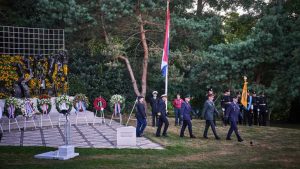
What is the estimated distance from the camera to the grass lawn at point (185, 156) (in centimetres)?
1201

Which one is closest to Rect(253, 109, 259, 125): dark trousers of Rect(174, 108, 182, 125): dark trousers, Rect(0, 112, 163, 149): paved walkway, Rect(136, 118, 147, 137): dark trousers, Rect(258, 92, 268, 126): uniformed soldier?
Rect(258, 92, 268, 126): uniformed soldier

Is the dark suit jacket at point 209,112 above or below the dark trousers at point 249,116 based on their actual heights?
above

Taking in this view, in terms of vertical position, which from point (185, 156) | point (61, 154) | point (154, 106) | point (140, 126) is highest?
point (154, 106)

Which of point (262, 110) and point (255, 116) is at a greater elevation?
point (262, 110)

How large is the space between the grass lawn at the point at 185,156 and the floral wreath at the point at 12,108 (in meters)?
4.32

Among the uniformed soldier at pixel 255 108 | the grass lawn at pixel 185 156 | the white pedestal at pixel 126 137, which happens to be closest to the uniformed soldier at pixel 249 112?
the uniformed soldier at pixel 255 108

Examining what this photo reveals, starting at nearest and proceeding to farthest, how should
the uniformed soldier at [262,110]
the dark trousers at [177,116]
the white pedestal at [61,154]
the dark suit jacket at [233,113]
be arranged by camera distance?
the white pedestal at [61,154]
the dark suit jacket at [233,113]
the dark trousers at [177,116]
the uniformed soldier at [262,110]

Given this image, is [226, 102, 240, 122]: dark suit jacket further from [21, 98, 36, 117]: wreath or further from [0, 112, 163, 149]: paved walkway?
[21, 98, 36, 117]: wreath

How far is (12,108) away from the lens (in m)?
18.5

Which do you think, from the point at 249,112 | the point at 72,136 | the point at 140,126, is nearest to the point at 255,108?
the point at 249,112

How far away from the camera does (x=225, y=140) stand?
16.9 meters

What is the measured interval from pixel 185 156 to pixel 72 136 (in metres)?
5.85

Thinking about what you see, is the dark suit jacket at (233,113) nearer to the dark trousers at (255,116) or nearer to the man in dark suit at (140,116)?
the man in dark suit at (140,116)

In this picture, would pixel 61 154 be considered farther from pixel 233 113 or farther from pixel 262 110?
pixel 262 110
